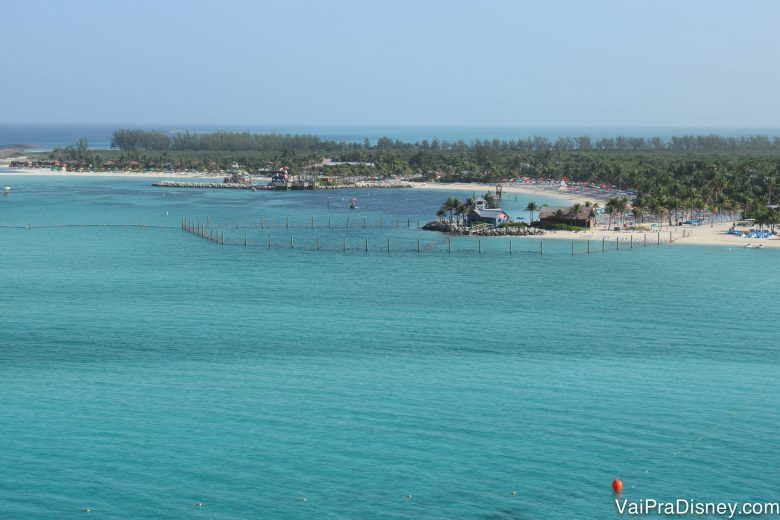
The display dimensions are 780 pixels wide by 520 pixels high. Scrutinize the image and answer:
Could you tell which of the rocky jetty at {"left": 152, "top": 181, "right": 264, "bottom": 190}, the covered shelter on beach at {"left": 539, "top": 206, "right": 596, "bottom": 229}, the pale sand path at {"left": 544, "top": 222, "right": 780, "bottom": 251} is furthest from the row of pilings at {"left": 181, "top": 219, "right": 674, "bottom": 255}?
the rocky jetty at {"left": 152, "top": 181, "right": 264, "bottom": 190}

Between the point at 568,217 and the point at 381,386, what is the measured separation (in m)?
59.2

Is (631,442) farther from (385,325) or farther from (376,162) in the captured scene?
(376,162)

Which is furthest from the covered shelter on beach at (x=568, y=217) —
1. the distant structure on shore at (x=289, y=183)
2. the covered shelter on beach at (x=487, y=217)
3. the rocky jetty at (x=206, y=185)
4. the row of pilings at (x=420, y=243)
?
the rocky jetty at (x=206, y=185)

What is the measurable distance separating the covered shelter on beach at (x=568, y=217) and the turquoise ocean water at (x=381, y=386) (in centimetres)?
1916

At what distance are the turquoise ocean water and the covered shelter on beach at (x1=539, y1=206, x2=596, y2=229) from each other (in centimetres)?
1916

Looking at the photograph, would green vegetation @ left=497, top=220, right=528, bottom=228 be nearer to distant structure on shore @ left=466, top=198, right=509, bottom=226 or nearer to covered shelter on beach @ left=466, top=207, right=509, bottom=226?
distant structure on shore @ left=466, top=198, right=509, bottom=226

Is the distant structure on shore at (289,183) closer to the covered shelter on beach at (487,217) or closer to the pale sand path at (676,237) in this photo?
the covered shelter on beach at (487,217)

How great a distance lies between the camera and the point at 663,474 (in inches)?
1147

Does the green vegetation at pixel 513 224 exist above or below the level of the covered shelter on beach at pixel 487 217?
below

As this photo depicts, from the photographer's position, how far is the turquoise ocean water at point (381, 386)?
92.7 feet

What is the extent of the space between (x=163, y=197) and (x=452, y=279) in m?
78.6

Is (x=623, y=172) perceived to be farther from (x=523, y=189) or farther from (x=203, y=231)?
(x=203, y=231)

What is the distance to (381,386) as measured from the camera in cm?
3791

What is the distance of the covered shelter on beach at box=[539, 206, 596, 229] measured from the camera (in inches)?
3674
